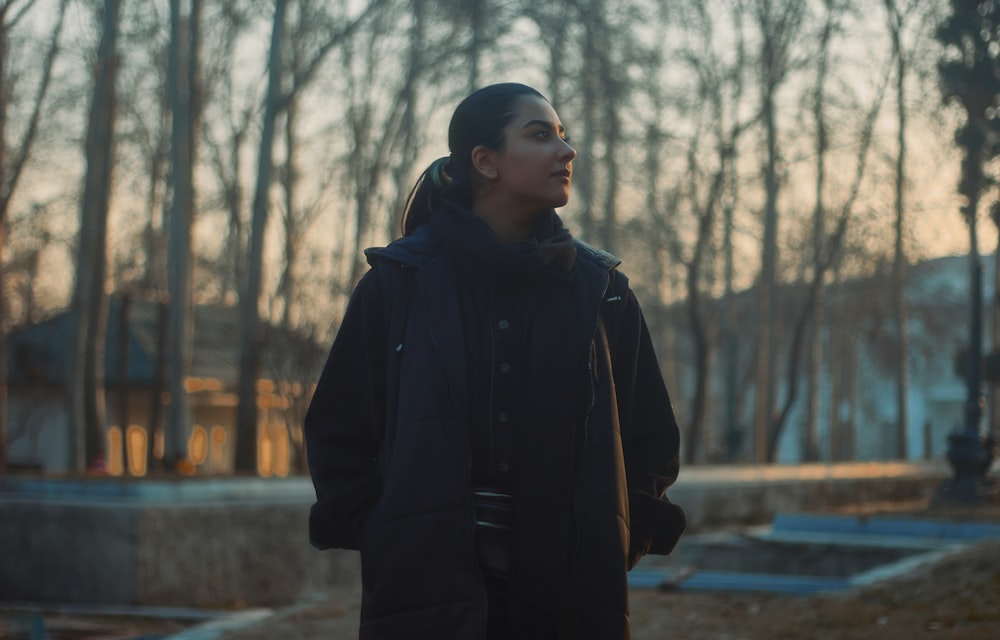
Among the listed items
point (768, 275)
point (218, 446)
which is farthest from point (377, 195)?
point (218, 446)

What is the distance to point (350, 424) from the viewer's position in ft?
10.7

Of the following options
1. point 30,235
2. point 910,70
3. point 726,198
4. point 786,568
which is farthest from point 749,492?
point 30,235

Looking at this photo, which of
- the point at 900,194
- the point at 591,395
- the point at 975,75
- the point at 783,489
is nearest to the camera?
the point at 591,395

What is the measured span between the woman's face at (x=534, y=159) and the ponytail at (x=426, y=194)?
0.62ft

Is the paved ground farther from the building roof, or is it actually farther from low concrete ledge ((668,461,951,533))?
the building roof

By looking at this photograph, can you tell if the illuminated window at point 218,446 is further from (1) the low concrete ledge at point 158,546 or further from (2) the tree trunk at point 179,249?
(1) the low concrete ledge at point 158,546

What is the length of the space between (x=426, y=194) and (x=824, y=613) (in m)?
4.99

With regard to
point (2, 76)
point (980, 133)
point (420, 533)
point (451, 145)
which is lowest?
point (420, 533)

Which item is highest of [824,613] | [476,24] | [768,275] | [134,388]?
[476,24]

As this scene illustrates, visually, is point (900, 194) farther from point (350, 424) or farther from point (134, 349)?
point (350, 424)

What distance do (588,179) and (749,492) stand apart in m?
18.3

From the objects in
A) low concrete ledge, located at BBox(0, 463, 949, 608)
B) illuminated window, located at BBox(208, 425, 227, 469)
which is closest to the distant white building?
illuminated window, located at BBox(208, 425, 227, 469)

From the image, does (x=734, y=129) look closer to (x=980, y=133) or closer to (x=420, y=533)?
(x=980, y=133)

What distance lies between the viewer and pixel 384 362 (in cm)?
329
